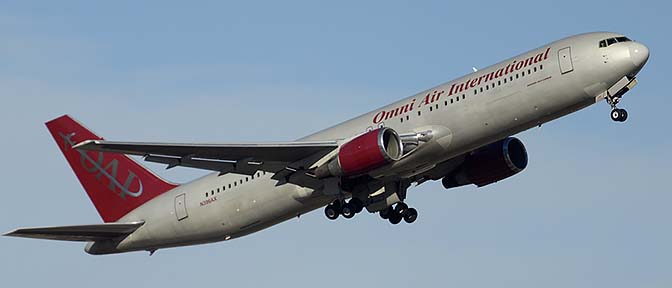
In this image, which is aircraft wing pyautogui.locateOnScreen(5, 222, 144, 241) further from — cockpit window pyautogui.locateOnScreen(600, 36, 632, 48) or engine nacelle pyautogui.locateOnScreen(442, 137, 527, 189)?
cockpit window pyautogui.locateOnScreen(600, 36, 632, 48)

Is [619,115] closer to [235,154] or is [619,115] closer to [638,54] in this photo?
[638,54]

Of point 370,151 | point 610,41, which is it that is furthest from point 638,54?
point 370,151

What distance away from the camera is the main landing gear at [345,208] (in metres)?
46.4

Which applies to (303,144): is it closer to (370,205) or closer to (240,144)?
(240,144)

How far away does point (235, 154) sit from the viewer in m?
44.0

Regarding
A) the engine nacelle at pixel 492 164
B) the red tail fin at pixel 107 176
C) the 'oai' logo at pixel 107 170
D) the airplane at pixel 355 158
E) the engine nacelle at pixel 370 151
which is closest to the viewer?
the airplane at pixel 355 158

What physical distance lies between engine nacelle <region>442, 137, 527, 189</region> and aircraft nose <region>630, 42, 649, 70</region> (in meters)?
7.68

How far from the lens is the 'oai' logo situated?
51.2 m

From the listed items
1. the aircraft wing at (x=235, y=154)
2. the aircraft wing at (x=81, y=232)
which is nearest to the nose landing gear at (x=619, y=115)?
the aircraft wing at (x=235, y=154)

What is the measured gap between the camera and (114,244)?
163 ft

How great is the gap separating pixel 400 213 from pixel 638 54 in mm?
11750

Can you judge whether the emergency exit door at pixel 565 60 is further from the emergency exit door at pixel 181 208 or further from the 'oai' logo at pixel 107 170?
the 'oai' logo at pixel 107 170

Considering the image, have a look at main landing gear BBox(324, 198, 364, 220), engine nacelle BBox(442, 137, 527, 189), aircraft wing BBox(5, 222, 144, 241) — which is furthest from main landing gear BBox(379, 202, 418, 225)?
aircraft wing BBox(5, 222, 144, 241)

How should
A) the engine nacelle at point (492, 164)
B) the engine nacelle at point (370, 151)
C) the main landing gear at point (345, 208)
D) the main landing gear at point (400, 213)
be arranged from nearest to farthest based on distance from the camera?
the engine nacelle at point (370, 151), the main landing gear at point (345, 208), the engine nacelle at point (492, 164), the main landing gear at point (400, 213)
